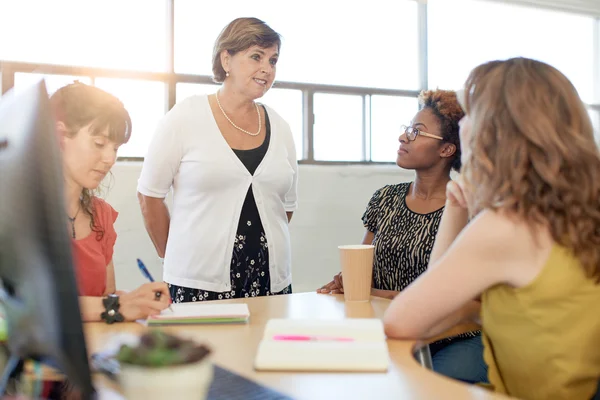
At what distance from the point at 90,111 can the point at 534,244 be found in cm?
104

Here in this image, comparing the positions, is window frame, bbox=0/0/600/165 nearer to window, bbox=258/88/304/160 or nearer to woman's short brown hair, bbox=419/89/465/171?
window, bbox=258/88/304/160

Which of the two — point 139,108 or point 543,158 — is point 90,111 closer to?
point 543,158

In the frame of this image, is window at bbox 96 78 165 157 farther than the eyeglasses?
Yes

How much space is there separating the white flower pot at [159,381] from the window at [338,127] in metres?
3.74

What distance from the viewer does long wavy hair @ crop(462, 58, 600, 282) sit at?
106 cm

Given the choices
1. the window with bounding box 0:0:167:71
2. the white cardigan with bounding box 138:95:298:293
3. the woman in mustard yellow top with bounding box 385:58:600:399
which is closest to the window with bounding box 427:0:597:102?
the window with bounding box 0:0:167:71

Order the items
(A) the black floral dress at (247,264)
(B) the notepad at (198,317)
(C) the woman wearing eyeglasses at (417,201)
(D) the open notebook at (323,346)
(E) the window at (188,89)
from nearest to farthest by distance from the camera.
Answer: (D) the open notebook at (323,346)
(B) the notepad at (198,317)
(C) the woman wearing eyeglasses at (417,201)
(A) the black floral dress at (247,264)
(E) the window at (188,89)

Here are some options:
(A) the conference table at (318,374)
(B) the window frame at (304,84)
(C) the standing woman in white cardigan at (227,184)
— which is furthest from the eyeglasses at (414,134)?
(B) the window frame at (304,84)

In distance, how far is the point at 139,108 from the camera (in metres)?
3.74

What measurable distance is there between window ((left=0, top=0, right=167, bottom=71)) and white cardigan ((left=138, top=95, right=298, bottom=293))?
166 cm

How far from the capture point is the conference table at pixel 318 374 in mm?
875

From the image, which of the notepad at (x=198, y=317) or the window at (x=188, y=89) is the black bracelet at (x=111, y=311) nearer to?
the notepad at (x=198, y=317)

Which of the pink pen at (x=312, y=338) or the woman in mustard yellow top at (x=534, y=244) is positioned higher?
the woman in mustard yellow top at (x=534, y=244)

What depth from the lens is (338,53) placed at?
4.36 m
